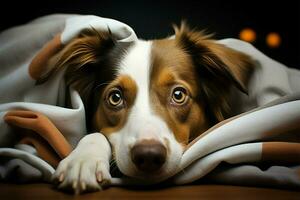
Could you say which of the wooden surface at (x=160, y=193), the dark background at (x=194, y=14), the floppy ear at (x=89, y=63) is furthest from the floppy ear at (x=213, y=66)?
the wooden surface at (x=160, y=193)

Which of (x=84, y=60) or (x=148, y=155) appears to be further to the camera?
(x=84, y=60)

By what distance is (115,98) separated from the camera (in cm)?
142

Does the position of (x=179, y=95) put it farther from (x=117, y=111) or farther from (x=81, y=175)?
(x=81, y=175)

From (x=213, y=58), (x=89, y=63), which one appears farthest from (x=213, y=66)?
(x=89, y=63)

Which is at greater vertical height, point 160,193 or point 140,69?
point 140,69

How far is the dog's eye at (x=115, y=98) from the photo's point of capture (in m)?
1.40

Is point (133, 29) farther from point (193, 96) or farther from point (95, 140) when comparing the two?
point (95, 140)

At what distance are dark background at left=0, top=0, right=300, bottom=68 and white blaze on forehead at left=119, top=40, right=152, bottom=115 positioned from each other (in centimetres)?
15

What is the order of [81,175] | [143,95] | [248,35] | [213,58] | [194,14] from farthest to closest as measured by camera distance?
1. [248,35]
2. [194,14]
3. [213,58]
4. [143,95]
5. [81,175]

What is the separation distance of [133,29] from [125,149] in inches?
22.4

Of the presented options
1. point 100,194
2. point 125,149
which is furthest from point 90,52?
point 100,194

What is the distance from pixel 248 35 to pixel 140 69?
0.61 meters

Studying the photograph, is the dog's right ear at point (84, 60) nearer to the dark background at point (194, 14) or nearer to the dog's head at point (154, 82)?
the dog's head at point (154, 82)

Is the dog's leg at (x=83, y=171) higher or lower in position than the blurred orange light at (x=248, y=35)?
lower
